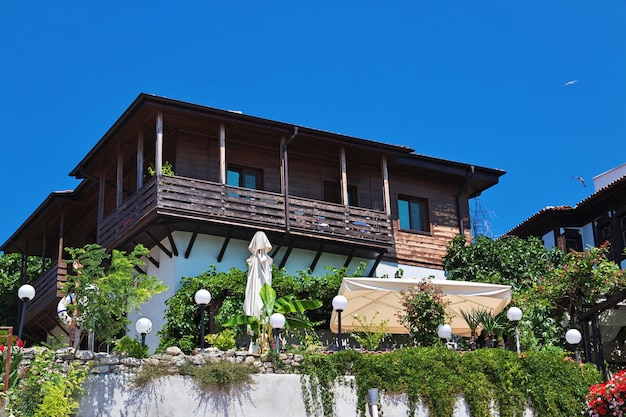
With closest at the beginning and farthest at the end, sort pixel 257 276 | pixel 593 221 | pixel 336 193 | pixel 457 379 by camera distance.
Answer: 1. pixel 457 379
2. pixel 257 276
3. pixel 336 193
4. pixel 593 221

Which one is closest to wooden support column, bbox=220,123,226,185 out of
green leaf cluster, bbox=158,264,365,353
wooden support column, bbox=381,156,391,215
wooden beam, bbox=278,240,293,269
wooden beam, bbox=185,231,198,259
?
wooden beam, bbox=185,231,198,259

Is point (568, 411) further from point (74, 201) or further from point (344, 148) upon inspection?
point (74, 201)

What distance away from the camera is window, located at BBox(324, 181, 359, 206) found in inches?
1001

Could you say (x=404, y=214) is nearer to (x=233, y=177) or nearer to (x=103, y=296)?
(x=233, y=177)

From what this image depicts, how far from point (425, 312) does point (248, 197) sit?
19.5ft

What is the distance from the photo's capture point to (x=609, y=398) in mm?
16156

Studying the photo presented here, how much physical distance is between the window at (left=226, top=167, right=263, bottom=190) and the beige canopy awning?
5453mm

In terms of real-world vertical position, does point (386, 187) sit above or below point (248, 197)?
above

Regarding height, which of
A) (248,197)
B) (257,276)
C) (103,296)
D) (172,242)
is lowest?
(103,296)

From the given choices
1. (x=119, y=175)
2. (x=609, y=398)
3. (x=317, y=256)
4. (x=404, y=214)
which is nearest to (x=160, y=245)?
(x=119, y=175)

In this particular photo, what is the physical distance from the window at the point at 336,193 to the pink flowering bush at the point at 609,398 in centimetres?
1022

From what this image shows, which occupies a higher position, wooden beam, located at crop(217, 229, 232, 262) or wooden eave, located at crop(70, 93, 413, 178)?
wooden eave, located at crop(70, 93, 413, 178)

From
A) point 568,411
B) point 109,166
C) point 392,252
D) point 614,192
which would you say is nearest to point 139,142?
point 109,166

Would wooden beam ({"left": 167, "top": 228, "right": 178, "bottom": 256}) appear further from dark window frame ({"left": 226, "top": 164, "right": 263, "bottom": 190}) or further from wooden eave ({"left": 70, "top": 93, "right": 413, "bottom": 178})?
wooden eave ({"left": 70, "top": 93, "right": 413, "bottom": 178})
